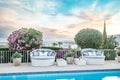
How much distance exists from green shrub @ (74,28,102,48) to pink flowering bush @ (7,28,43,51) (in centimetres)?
344

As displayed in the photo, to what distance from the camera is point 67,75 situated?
808 cm

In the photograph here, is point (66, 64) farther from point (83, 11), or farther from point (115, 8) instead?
point (115, 8)

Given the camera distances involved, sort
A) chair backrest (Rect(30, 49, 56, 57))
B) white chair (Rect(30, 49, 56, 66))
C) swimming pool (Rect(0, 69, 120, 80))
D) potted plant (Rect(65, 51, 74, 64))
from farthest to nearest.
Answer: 1. potted plant (Rect(65, 51, 74, 64))
2. chair backrest (Rect(30, 49, 56, 57))
3. white chair (Rect(30, 49, 56, 66))
4. swimming pool (Rect(0, 69, 120, 80))

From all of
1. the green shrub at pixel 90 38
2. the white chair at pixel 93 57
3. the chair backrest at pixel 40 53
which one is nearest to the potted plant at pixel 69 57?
the white chair at pixel 93 57

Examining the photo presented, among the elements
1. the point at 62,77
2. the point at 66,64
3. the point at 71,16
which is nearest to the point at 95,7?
the point at 71,16

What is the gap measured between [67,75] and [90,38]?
533 cm

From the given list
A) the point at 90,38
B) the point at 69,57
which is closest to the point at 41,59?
the point at 69,57

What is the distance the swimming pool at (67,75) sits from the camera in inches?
304

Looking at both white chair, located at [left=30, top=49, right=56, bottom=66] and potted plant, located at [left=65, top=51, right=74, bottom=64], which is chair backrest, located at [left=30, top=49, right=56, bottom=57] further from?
potted plant, located at [left=65, top=51, right=74, bottom=64]

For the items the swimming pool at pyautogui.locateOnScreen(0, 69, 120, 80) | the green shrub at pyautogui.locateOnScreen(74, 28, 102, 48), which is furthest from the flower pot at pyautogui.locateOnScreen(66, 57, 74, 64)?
the green shrub at pyautogui.locateOnScreen(74, 28, 102, 48)

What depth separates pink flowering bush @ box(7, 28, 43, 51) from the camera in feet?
33.7

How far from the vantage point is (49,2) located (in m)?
13.3

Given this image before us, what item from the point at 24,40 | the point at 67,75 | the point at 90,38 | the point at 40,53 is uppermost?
the point at 90,38

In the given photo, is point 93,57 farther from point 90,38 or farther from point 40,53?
point 90,38
